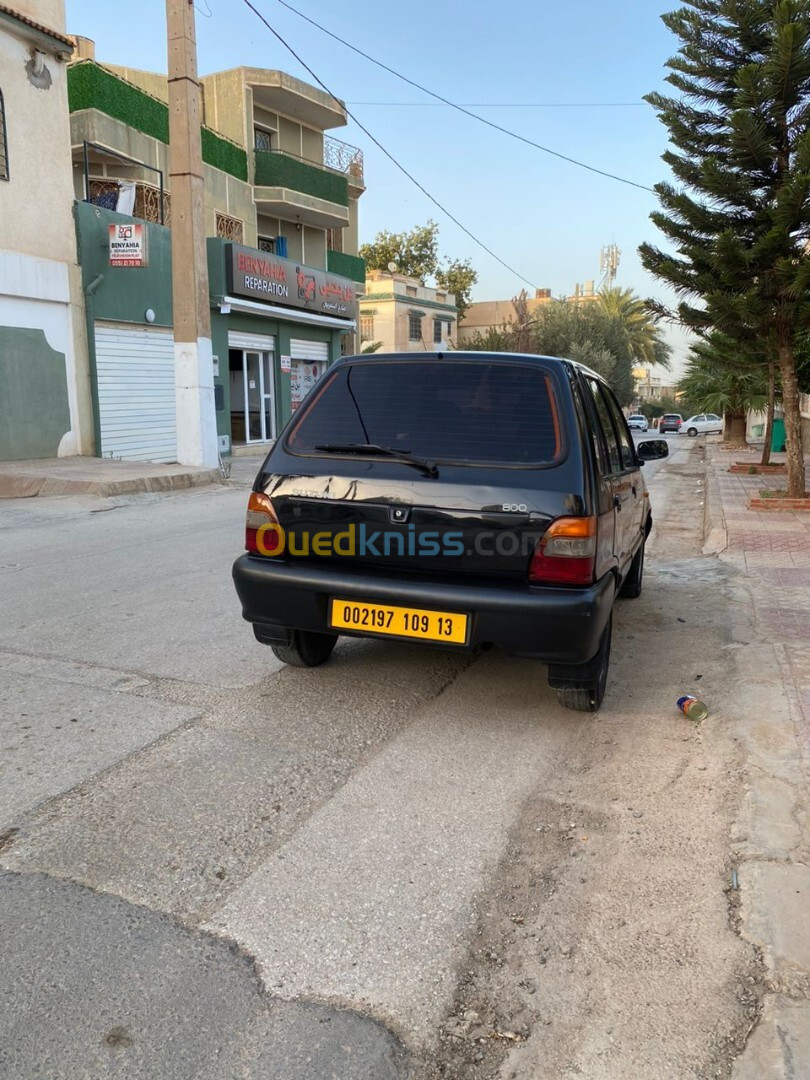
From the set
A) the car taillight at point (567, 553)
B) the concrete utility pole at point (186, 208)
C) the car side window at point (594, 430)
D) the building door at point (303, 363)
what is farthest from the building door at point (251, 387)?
the car taillight at point (567, 553)

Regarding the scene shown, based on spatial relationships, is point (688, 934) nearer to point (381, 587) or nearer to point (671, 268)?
point (381, 587)

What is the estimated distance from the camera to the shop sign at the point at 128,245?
51.3 feet

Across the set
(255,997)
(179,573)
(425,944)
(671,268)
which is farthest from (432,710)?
(671,268)

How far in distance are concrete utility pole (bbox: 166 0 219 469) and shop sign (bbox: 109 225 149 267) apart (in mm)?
1085

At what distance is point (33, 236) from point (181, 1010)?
15531 millimetres

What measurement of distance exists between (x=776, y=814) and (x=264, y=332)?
21.8 metres

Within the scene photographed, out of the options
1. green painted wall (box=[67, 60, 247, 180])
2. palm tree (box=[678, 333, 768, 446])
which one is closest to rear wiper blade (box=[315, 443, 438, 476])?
→ palm tree (box=[678, 333, 768, 446])

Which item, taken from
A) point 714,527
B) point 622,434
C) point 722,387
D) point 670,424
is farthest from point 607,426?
point 670,424

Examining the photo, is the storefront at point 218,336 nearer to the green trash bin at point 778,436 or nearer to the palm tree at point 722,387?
the palm tree at point 722,387

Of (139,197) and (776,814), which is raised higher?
(139,197)

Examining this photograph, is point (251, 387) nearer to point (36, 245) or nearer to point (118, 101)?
point (118, 101)

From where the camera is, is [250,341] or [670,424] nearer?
[250,341]

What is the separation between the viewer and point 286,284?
23062 millimetres

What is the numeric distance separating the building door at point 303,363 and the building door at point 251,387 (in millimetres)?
967
